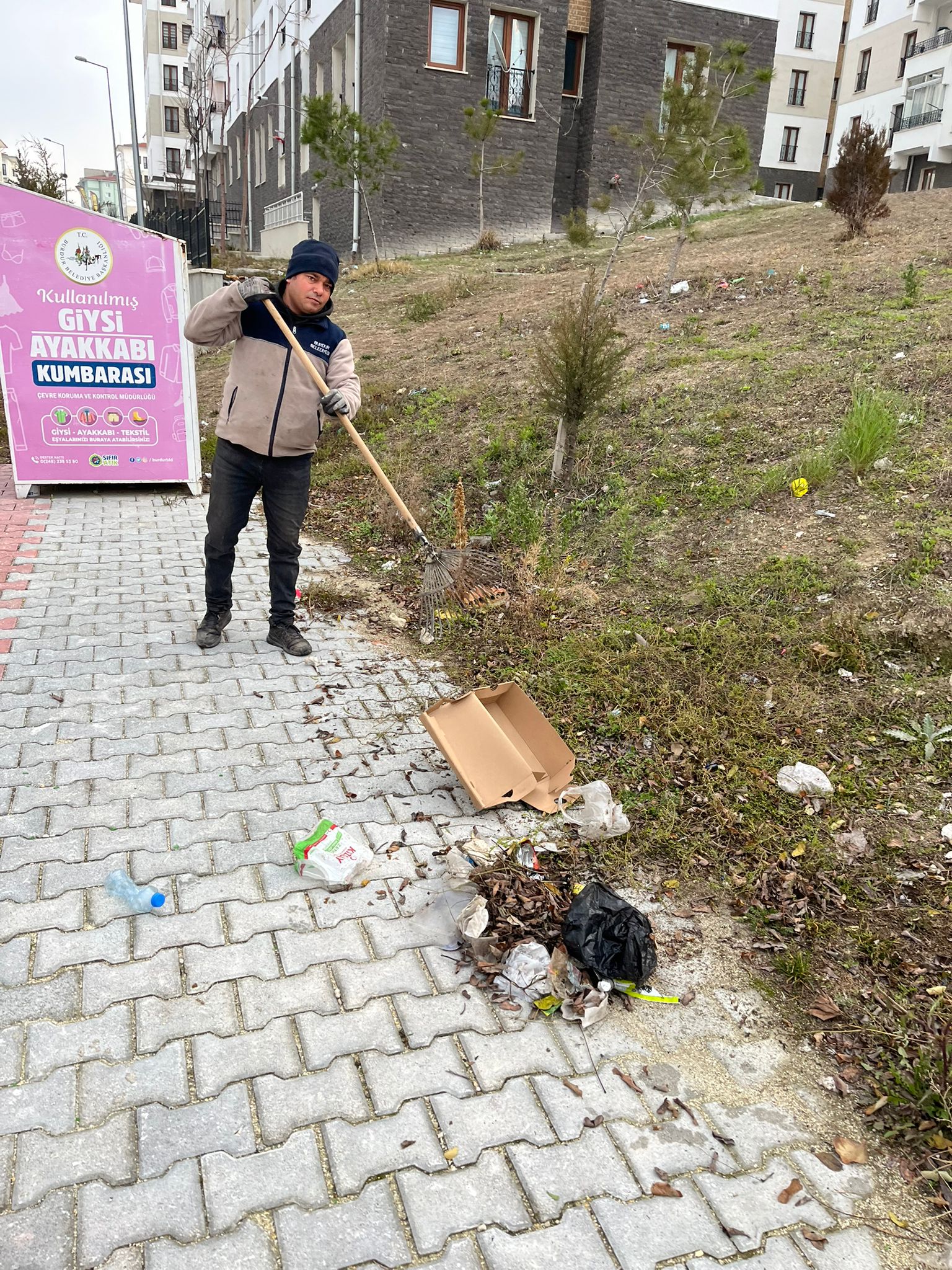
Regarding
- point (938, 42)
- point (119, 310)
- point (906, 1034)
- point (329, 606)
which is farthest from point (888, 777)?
point (938, 42)

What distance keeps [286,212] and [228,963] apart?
32773 millimetres

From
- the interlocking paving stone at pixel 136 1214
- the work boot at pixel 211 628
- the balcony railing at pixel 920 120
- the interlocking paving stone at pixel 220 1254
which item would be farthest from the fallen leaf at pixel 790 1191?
the balcony railing at pixel 920 120

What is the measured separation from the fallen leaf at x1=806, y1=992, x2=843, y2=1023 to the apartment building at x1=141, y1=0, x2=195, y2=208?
59.1m

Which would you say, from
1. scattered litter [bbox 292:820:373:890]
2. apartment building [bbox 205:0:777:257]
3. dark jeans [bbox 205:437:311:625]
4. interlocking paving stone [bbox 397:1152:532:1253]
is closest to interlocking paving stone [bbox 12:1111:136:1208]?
interlocking paving stone [bbox 397:1152:532:1253]

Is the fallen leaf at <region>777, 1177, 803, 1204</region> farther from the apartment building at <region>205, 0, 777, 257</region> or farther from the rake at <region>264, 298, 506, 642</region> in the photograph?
the apartment building at <region>205, 0, 777, 257</region>

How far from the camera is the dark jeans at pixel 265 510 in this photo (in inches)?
178

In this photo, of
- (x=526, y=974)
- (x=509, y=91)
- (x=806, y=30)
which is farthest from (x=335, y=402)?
(x=806, y=30)

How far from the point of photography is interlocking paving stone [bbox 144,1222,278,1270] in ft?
5.96

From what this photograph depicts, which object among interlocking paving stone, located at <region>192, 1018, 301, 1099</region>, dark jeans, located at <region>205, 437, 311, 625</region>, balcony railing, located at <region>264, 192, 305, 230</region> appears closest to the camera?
interlocking paving stone, located at <region>192, 1018, 301, 1099</region>

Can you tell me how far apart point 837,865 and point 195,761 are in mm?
2528

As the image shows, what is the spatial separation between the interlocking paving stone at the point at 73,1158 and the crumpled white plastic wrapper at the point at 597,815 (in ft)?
5.94

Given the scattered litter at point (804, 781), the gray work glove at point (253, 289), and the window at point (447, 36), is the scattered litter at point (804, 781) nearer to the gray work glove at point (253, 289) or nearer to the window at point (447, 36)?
the gray work glove at point (253, 289)

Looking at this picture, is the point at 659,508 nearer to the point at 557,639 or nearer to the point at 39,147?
the point at 557,639

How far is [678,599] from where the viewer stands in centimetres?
506
